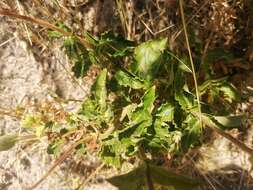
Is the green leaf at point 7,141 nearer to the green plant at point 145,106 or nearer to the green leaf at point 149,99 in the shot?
the green plant at point 145,106

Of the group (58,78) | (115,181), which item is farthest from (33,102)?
(115,181)

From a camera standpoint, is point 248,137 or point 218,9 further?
point 248,137

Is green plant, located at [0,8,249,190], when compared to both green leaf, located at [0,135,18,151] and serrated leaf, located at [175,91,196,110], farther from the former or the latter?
green leaf, located at [0,135,18,151]

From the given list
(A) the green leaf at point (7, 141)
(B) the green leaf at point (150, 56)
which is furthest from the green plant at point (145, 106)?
(A) the green leaf at point (7, 141)

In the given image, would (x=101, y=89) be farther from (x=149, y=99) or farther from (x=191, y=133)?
(x=191, y=133)

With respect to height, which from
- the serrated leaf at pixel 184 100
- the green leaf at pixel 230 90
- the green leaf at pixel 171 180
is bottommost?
the green leaf at pixel 171 180

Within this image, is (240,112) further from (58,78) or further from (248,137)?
(58,78)

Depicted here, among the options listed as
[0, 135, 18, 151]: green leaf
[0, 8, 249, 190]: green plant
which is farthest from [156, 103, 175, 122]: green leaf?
[0, 135, 18, 151]: green leaf
